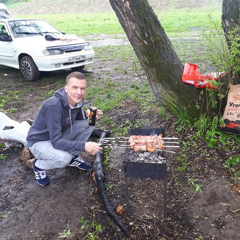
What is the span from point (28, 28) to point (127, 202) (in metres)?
7.59

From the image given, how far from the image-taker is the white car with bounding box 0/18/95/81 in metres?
7.69

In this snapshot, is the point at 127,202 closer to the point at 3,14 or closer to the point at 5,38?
the point at 5,38

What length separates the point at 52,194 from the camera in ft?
11.6

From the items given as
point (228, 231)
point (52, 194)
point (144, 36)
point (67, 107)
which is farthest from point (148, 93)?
point (228, 231)

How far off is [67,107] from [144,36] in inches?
67.7

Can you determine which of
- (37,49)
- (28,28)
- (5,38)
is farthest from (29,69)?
(28,28)

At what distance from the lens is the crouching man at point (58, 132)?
316 cm

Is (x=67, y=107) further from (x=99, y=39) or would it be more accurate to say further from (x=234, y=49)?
(x=99, y=39)

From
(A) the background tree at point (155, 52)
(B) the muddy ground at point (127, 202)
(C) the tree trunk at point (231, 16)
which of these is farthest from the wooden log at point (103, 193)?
(C) the tree trunk at point (231, 16)

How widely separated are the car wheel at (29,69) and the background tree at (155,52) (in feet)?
15.4

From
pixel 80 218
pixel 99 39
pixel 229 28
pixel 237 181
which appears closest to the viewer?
pixel 80 218

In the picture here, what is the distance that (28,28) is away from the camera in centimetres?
861

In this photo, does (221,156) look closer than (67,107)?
No

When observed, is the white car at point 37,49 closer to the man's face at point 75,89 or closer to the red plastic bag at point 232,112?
the man's face at point 75,89
